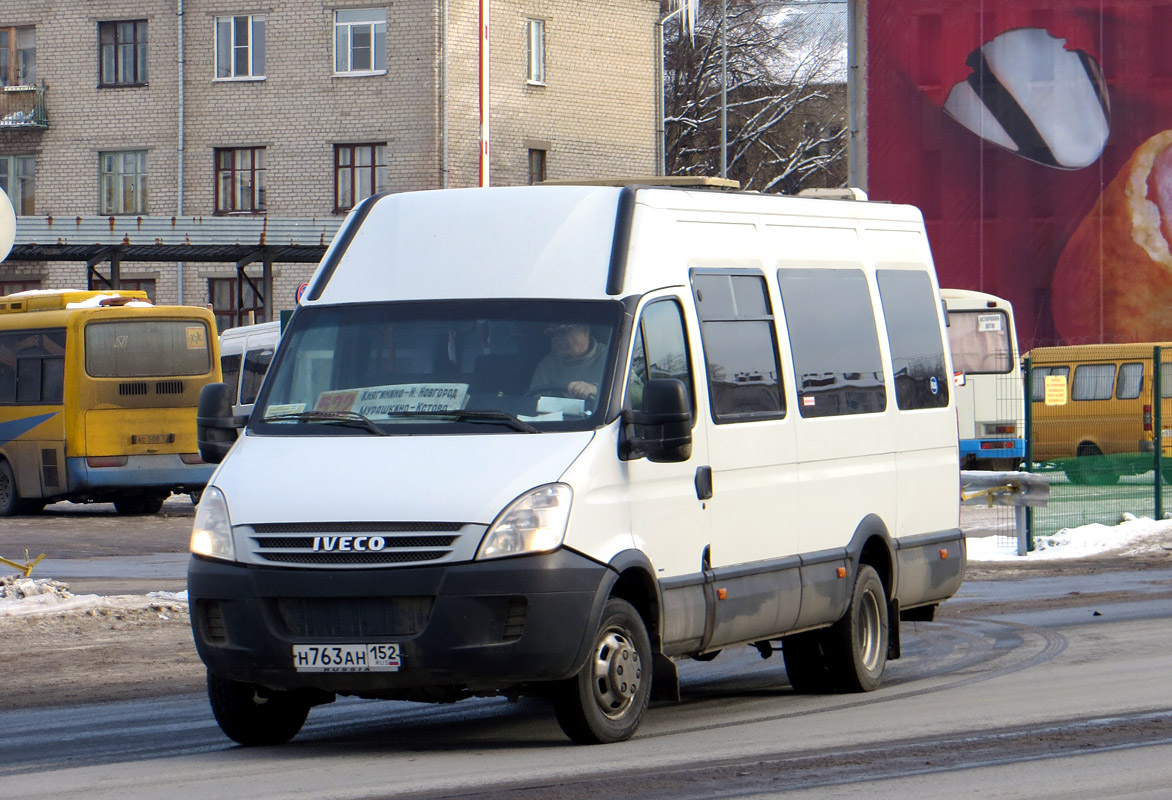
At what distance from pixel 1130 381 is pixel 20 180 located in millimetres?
31203

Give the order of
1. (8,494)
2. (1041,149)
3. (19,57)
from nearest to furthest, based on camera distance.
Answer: (8,494), (1041,149), (19,57)

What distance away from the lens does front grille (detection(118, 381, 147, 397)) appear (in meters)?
27.5

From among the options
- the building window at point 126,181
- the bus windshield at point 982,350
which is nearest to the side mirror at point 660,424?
the bus windshield at point 982,350

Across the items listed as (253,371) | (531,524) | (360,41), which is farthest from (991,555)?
(360,41)

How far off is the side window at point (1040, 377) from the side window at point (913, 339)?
9705 millimetres

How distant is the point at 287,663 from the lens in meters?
8.11

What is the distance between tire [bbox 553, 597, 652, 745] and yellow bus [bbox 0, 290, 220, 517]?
19.5 meters

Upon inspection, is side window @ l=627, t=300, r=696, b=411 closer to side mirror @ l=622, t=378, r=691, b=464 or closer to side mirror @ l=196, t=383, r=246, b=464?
side mirror @ l=622, t=378, r=691, b=464

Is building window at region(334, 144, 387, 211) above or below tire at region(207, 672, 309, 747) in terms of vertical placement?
above

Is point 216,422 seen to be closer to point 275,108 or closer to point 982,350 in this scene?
point 982,350

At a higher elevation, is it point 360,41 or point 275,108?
point 360,41

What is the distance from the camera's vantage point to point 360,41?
48.1 metres

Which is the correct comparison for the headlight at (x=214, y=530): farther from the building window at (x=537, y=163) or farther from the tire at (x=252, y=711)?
the building window at (x=537, y=163)

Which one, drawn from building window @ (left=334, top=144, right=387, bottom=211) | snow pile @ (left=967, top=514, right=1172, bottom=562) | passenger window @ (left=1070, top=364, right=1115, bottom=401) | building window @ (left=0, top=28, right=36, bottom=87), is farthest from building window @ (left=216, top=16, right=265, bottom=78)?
snow pile @ (left=967, top=514, right=1172, bottom=562)
